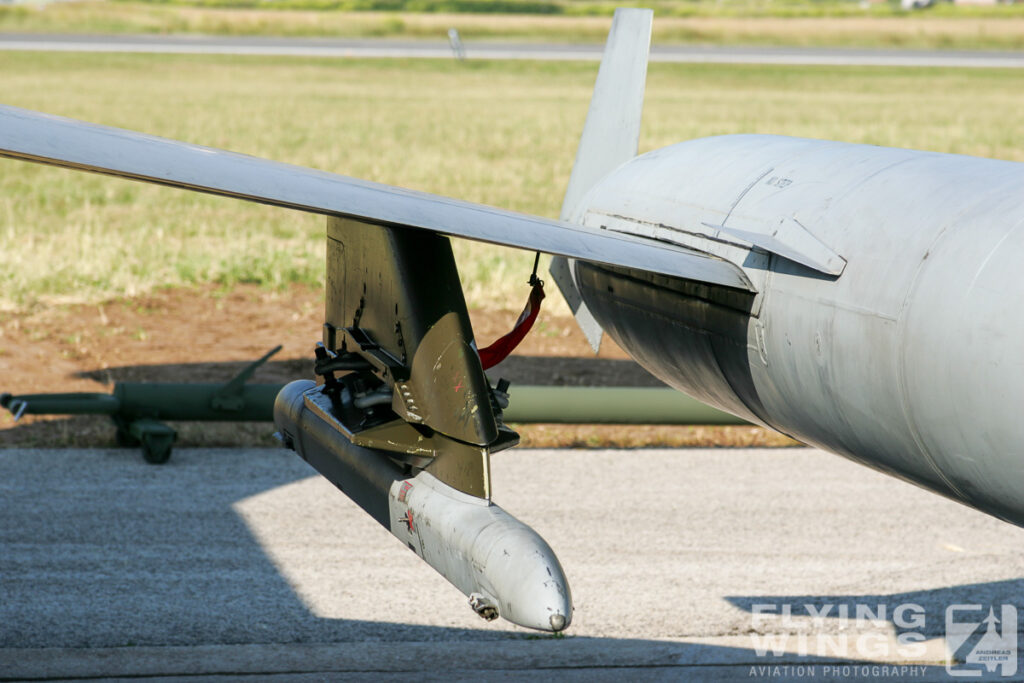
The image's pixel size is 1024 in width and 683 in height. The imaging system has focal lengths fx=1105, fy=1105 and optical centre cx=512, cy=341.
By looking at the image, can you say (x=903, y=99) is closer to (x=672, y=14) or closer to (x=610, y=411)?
(x=610, y=411)

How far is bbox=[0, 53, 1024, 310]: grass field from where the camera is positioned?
1420cm

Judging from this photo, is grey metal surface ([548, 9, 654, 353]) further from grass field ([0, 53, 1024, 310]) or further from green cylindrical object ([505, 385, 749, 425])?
grass field ([0, 53, 1024, 310])

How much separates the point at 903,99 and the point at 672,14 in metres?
47.6

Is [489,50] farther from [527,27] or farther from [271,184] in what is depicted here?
[271,184]

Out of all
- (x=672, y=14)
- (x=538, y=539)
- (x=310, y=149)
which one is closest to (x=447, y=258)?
(x=538, y=539)

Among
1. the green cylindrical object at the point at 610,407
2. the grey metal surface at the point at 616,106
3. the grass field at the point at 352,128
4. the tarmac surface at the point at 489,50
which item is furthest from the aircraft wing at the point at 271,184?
the tarmac surface at the point at 489,50

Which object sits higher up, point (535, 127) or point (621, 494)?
point (535, 127)

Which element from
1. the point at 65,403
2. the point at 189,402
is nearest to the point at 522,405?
the point at 189,402

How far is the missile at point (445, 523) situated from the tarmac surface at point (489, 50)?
47382mm

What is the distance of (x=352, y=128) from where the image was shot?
28.9 meters

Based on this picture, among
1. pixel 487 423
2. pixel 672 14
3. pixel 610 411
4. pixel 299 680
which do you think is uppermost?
pixel 672 14

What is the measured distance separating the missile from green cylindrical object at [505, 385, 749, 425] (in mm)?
3292

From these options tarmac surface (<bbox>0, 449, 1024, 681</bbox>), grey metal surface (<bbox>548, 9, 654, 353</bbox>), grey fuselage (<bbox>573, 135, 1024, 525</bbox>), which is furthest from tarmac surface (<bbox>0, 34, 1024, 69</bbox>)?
grey fuselage (<bbox>573, 135, 1024, 525</bbox>)

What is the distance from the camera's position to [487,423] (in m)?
4.20
